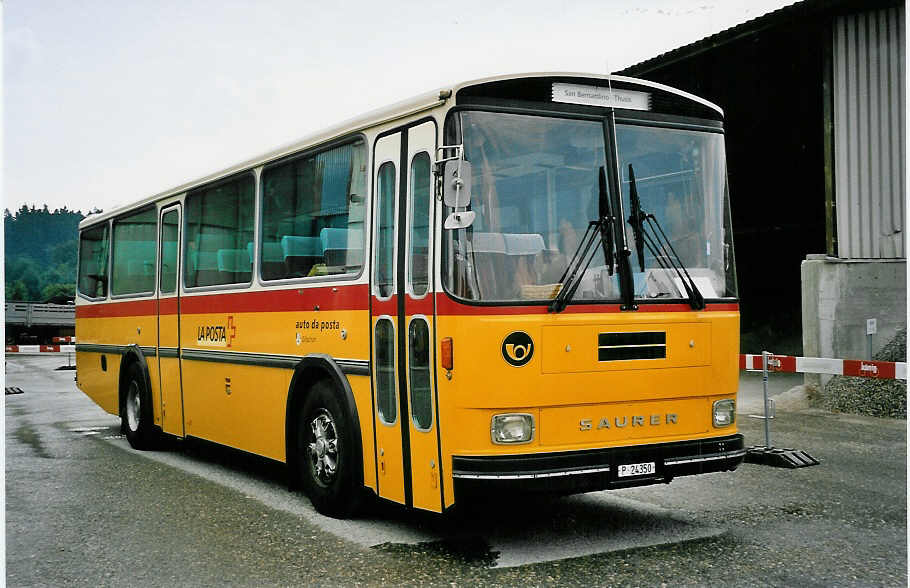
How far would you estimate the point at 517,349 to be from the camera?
620 cm

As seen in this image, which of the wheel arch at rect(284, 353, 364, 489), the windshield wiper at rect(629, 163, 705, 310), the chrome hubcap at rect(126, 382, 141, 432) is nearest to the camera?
the windshield wiper at rect(629, 163, 705, 310)

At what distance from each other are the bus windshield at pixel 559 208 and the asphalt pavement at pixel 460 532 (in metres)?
1.43

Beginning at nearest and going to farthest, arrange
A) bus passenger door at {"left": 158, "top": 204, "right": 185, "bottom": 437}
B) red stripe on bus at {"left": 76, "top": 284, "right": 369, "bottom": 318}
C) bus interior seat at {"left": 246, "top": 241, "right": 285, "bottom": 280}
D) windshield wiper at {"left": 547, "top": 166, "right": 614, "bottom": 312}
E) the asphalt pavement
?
the asphalt pavement
windshield wiper at {"left": 547, "top": 166, "right": 614, "bottom": 312}
red stripe on bus at {"left": 76, "top": 284, "right": 369, "bottom": 318}
bus interior seat at {"left": 246, "top": 241, "right": 285, "bottom": 280}
bus passenger door at {"left": 158, "top": 204, "right": 185, "bottom": 437}

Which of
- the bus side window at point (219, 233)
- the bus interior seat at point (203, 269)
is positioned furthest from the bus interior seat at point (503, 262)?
the bus interior seat at point (203, 269)

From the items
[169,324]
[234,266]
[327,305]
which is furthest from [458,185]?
[169,324]

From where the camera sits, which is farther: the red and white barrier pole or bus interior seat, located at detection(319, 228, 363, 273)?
the red and white barrier pole

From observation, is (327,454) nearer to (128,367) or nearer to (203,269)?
(203,269)

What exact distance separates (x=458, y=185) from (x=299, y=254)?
2.61 metres

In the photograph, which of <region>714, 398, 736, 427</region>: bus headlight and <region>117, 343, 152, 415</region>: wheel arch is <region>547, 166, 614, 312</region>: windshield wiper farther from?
<region>117, 343, 152, 415</region>: wheel arch

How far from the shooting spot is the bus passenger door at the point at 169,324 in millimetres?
10906

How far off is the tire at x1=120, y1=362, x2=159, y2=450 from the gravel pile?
9.33 metres

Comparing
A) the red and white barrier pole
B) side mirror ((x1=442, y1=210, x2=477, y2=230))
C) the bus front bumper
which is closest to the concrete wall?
the red and white barrier pole

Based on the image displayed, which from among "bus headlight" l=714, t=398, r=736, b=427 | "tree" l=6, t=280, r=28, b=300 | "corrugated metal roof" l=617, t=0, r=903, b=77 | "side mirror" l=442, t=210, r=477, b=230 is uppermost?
"corrugated metal roof" l=617, t=0, r=903, b=77

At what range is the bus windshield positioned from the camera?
6.29 metres
